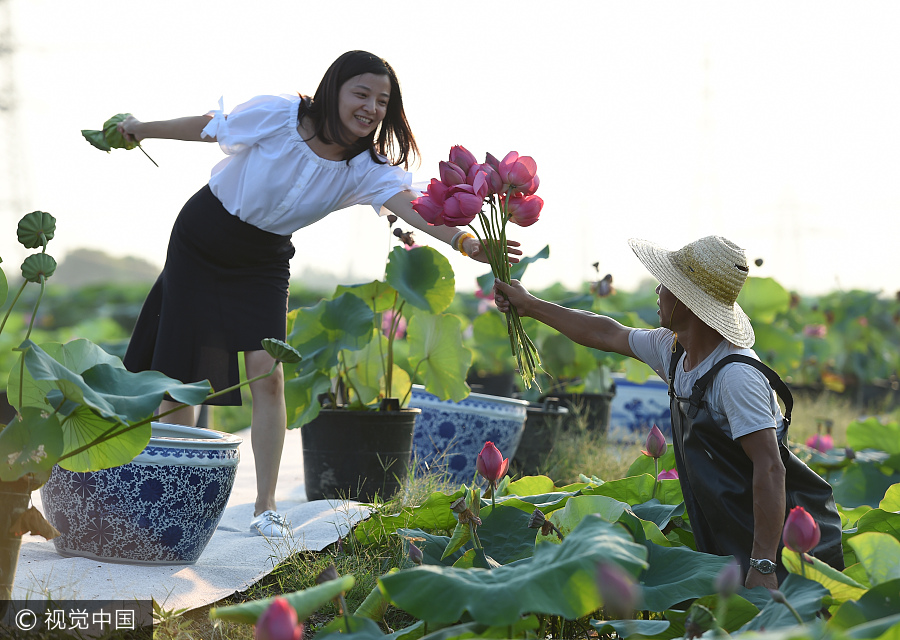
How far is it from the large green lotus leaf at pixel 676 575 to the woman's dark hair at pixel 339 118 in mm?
1489

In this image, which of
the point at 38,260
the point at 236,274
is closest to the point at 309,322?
the point at 236,274

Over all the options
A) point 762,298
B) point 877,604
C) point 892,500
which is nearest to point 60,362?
point 877,604

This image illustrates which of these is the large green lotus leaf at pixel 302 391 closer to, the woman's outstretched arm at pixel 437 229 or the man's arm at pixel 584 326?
the woman's outstretched arm at pixel 437 229

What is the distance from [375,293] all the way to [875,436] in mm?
2007

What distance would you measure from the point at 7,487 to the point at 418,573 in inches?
30.9

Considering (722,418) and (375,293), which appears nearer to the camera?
(722,418)

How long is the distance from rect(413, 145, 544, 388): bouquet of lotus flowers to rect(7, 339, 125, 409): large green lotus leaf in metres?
0.73

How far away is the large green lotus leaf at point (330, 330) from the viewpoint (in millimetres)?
2697

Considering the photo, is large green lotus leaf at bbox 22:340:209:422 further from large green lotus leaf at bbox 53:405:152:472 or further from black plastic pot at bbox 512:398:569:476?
black plastic pot at bbox 512:398:569:476

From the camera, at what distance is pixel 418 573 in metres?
1.18

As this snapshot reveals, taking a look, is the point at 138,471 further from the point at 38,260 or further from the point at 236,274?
the point at 236,274

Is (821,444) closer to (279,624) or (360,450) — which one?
(360,450)

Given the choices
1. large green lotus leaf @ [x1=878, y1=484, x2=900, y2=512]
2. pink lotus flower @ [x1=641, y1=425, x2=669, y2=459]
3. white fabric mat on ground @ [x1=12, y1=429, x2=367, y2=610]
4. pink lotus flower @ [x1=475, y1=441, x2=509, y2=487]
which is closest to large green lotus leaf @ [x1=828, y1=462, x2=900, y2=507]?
large green lotus leaf @ [x1=878, y1=484, x2=900, y2=512]

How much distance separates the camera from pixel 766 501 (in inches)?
58.8
